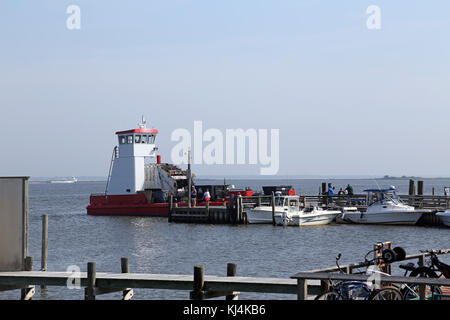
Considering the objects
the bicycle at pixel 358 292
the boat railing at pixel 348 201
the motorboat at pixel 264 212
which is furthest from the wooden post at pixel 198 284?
the boat railing at pixel 348 201

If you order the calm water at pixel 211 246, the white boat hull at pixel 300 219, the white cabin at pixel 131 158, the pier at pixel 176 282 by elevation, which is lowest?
the calm water at pixel 211 246

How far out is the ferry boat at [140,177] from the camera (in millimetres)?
54562

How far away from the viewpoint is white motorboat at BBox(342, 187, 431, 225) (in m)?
41.7

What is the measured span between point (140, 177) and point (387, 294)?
44.5 metres

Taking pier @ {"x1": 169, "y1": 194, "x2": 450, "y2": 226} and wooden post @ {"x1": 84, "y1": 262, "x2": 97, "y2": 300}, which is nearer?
wooden post @ {"x1": 84, "y1": 262, "x2": 97, "y2": 300}

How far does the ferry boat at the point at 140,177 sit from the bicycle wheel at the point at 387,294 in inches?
1684

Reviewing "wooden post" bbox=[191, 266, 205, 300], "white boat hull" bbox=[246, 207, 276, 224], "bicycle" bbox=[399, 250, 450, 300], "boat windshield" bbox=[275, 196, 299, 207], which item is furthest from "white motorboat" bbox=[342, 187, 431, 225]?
"bicycle" bbox=[399, 250, 450, 300]

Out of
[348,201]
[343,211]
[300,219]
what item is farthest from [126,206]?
[343,211]

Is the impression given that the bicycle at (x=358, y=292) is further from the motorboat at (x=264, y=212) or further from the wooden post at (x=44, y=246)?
the motorboat at (x=264, y=212)

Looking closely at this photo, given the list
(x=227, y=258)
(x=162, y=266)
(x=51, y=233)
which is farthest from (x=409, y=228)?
(x=51, y=233)

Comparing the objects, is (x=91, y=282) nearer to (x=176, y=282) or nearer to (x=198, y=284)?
(x=176, y=282)

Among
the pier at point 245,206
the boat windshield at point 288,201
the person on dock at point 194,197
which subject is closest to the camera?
the boat windshield at point 288,201

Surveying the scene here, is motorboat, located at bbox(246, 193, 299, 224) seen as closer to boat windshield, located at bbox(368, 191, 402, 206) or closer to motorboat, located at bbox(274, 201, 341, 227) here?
motorboat, located at bbox(274, 201, 341, 227)
